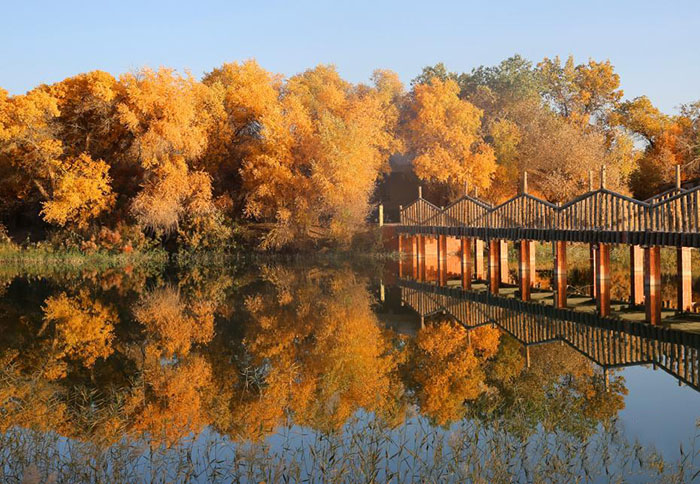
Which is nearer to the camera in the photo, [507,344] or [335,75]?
[507,344]

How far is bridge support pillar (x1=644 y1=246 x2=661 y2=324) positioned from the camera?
678 inches

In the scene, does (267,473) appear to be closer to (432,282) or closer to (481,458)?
(481,458)

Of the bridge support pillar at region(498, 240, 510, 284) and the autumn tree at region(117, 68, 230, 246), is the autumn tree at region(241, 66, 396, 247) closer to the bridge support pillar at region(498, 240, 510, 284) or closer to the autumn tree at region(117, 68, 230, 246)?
the autumn tree at region(117, 68, 230, 246)

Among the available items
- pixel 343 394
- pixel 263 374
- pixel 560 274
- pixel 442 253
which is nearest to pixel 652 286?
pixel 560 274

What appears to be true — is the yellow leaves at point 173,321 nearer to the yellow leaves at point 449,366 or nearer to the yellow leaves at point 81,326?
the yellow leaves at point 81,326

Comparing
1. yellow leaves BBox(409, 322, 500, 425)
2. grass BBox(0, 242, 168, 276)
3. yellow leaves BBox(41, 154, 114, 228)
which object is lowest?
yellow leaves BBox(409, 322, 500, 425)

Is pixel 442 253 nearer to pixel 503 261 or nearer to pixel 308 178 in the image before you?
pixel 503 261

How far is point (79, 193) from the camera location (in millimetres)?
38406

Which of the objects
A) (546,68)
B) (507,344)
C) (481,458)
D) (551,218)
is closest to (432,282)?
(551,218)

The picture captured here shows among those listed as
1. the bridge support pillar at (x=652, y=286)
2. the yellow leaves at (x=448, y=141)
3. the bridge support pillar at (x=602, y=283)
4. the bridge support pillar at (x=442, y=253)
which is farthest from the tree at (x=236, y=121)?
the bridge support pillar at (x=652, y=286)

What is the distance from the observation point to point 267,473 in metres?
9.00

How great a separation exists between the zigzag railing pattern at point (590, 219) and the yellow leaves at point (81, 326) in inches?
446

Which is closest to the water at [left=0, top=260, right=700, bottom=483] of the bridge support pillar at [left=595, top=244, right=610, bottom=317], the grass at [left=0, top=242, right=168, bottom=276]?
the bridge support pillar at [left=595, top=244, right=610, bottom=317]

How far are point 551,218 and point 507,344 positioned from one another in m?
6.48
